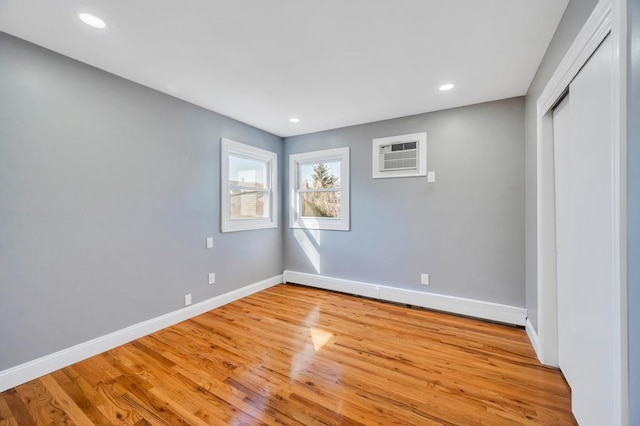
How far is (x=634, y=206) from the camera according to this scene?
0.88 meters

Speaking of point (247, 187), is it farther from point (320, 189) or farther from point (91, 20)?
point (91, 20)

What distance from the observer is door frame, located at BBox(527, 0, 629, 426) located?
36.6 inches

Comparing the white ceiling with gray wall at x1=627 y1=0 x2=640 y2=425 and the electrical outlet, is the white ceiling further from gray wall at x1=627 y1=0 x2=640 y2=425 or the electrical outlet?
the electrical outlet

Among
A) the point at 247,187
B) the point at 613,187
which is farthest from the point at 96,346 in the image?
the point at 613,187

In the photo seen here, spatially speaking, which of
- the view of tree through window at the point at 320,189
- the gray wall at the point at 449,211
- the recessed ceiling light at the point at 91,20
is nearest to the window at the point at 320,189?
the view of tree through window at the point at 320,189

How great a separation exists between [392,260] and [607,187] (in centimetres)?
252

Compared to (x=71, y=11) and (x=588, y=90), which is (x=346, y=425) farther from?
(x=71, y=11)

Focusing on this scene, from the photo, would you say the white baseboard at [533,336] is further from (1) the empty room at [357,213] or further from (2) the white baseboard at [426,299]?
(2) the white baseboard at [426,299]

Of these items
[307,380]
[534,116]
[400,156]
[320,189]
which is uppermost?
[534,116]

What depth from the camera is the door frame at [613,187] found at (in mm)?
930

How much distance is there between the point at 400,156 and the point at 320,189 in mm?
1312

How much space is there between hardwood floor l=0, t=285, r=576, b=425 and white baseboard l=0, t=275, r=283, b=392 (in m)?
0.07

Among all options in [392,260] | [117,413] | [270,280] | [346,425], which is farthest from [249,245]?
[346,425]

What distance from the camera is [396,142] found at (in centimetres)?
347
